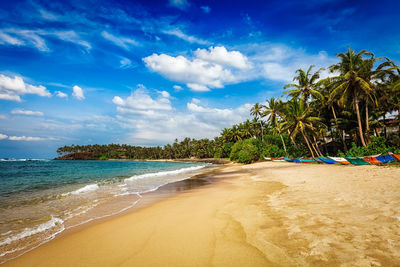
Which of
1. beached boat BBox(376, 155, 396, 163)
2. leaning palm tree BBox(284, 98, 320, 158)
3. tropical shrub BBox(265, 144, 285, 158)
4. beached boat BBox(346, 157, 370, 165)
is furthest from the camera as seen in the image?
tropical shrub BBox(265, 144, 285, 158)

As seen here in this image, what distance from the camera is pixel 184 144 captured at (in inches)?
4370

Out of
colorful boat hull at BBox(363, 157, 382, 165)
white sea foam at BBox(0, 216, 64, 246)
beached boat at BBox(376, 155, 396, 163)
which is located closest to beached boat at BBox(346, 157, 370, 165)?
colorful boat hull at BBox(363, 157, 382, 165)

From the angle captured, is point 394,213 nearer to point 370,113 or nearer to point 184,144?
point 370,113

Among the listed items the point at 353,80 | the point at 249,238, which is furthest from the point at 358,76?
the point at 249,238

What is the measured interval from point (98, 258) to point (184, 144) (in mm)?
107960

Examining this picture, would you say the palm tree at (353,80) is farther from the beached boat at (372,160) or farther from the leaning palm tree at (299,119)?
the beached boat at (372,160)

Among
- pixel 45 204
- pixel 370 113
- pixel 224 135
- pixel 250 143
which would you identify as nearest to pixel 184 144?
pixel 224 135

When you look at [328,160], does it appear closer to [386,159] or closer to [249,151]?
[386,159]

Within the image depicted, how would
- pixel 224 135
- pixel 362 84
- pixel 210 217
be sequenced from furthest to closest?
1. pixel 224 135
2. pixel 362 84
3. pixel 210 217

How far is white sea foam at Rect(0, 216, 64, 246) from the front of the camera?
450cm

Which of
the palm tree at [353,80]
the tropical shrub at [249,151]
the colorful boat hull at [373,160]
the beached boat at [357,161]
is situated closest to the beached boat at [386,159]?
the colorful boat hull at [373,160]

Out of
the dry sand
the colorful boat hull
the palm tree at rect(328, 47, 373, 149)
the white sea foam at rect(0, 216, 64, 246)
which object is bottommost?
the white sea foam at rect(0, 216, 64, 246)

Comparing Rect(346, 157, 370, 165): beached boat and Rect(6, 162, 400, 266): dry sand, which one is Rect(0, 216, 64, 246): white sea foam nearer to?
Rect(6, 162, 400, 266): dry sand

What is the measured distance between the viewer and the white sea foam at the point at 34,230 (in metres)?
4.50
